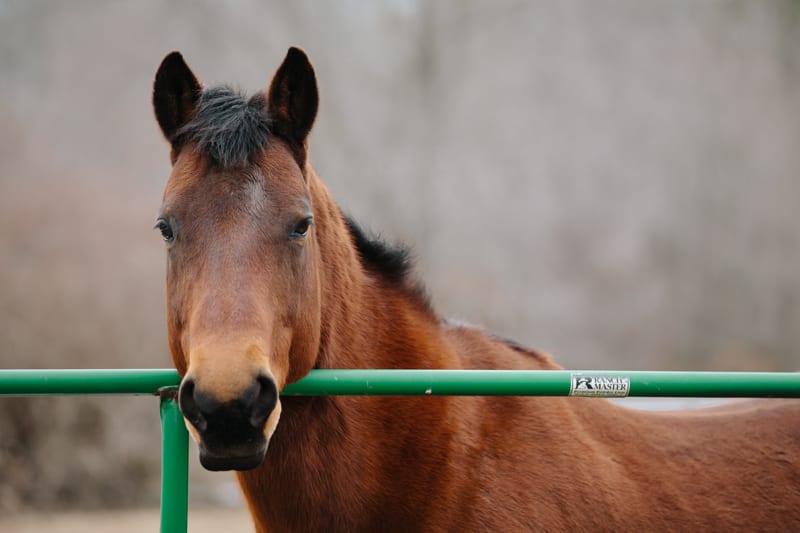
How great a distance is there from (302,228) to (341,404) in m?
0.60

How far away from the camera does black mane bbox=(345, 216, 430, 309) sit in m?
2.93

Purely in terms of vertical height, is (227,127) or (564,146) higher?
(564,146)

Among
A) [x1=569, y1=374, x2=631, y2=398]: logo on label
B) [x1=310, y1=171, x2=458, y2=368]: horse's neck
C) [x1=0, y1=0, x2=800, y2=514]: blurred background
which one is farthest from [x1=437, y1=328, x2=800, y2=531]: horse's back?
[x1=0, y1=0, x2=800, y2=514]: blurred background

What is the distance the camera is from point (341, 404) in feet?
8.09

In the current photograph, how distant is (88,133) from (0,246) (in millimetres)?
2976

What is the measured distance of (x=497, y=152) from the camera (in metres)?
18.4

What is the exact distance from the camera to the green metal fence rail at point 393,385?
204 cm

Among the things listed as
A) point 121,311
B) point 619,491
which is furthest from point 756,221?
point 619,491

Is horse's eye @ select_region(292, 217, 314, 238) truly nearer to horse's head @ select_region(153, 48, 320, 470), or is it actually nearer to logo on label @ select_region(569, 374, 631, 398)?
horse's head @ select_region(153, 48, 320, 470)

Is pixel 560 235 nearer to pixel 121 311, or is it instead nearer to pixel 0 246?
pixel 121 311

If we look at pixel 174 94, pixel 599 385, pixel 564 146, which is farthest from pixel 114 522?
pixel 564 146

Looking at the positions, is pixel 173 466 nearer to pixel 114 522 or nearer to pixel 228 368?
pixel 228 368

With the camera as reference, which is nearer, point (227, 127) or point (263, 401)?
point (263, 401)

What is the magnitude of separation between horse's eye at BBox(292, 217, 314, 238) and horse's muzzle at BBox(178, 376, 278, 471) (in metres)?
0.55
